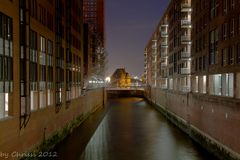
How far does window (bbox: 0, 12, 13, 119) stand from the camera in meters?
18.0

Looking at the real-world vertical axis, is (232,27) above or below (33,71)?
above

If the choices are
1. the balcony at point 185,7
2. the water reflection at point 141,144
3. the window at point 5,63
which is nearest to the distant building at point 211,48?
the balcony at point 185,7

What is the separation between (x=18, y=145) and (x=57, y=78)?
12573 mm

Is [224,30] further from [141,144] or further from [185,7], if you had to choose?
[185,7]

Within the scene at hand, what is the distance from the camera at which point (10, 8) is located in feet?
63.3

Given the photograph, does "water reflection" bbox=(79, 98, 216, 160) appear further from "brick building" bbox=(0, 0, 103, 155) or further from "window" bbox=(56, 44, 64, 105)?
"window" bbox=(56, 44, 64, 105)

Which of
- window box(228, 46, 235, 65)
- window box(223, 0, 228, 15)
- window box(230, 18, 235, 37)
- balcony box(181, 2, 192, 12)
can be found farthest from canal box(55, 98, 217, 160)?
balcony box(181, 2, 192, 12)

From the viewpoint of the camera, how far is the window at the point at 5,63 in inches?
708

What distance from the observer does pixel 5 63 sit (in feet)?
60.6

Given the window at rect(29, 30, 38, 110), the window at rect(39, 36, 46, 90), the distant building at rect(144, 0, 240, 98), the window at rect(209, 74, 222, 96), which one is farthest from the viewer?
Result: the window at rect(209, 74, 222, 96)

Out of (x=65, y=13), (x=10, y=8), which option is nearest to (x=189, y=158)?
(x=10, y=8)

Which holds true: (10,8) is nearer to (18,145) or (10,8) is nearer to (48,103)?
(18,145)

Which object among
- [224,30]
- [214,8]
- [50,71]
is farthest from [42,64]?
[214,8]

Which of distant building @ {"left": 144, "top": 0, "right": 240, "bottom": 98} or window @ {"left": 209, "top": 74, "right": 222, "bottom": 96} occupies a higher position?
distant building @ {"left": 144, "top": 0, "right": 240, "bottom": 98}
